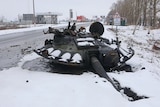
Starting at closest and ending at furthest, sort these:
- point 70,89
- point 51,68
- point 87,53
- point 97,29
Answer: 1. point 70,89
2. point 87,53
3. point 51,68
4. point 97,29

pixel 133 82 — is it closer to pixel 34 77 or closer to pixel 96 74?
pixel 96 74

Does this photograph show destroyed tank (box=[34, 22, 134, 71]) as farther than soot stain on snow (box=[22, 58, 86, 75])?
No

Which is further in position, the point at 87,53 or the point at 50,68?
the point at 50,68

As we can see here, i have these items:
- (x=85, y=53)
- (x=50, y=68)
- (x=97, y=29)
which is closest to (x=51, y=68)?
(x=50, y=68)

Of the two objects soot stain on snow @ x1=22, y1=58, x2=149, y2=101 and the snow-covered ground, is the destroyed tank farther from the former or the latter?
the snow-covered ground

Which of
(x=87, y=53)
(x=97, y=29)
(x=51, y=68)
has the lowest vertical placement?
(x=51, y=68)

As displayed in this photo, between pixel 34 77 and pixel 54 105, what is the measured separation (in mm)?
2487

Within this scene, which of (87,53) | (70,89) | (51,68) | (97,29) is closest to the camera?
(70,89)

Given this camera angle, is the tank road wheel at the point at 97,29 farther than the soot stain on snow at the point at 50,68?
Yes

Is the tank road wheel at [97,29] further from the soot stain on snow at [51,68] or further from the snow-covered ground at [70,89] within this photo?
the snow-covered ground at [70,89]

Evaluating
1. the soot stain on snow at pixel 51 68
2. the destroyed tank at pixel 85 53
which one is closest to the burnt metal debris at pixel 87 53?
the destroyed tank at pixel 85 53

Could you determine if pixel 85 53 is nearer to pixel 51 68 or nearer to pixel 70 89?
pixel 51 68

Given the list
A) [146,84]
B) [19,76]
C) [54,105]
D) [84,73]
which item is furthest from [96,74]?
[54,105]

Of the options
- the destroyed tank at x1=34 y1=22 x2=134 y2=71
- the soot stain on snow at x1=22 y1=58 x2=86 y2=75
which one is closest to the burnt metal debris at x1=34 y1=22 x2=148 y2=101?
the destroyed tank at x1=34 y1=22 x2=134 y2=71
